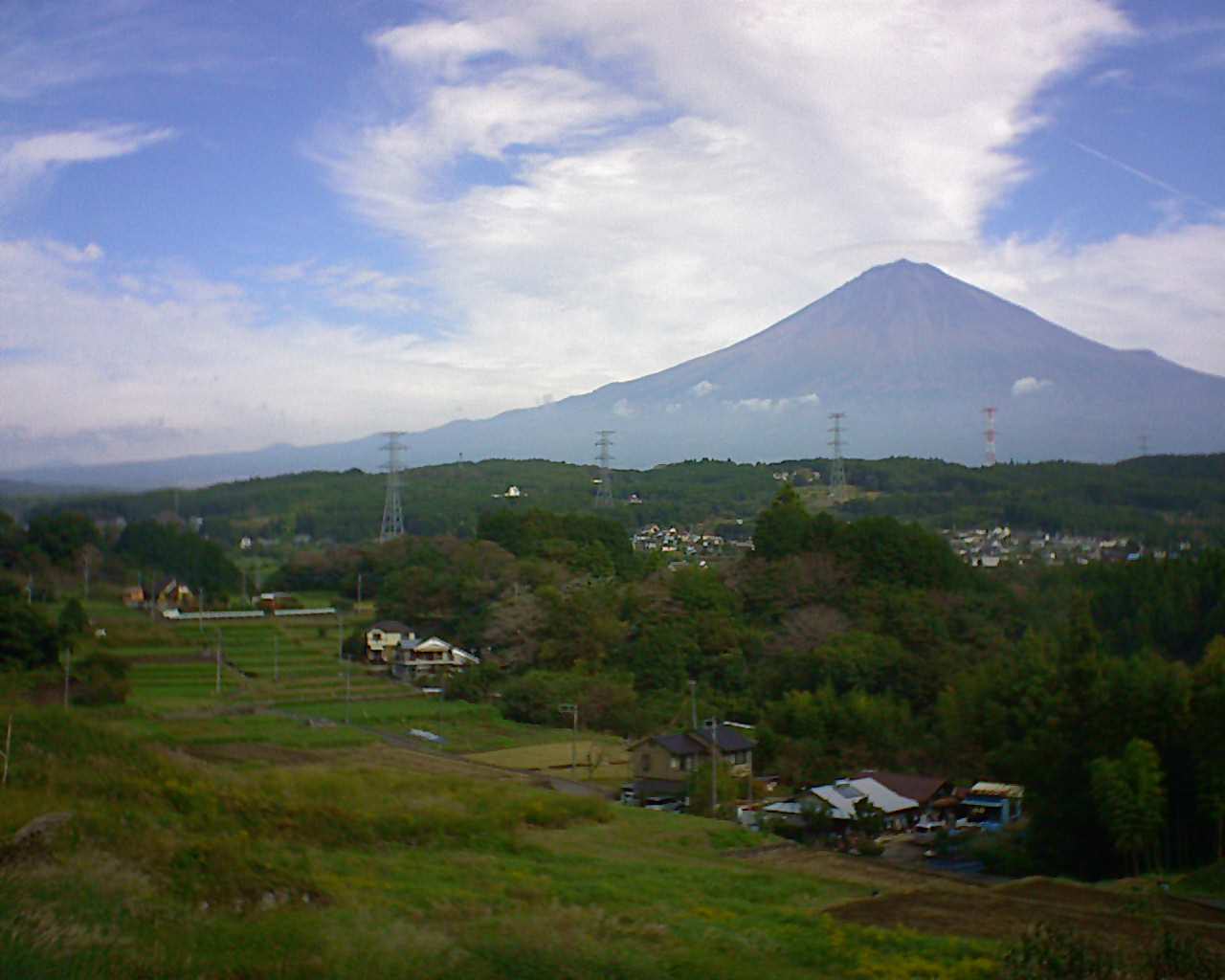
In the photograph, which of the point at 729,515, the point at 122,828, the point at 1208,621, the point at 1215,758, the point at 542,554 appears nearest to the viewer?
the point at 122,828

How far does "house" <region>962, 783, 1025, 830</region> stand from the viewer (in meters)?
15.9

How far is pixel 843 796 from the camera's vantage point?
50.2 feet

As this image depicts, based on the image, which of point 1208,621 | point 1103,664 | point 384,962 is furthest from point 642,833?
point 1208,621

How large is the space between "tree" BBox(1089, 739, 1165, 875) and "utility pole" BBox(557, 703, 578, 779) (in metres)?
8.06

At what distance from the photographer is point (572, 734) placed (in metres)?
21.4

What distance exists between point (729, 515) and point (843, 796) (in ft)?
105

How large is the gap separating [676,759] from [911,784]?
350 centimetres

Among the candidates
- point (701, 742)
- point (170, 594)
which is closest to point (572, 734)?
point (701, 742)

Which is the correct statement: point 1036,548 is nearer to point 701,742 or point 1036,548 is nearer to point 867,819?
point 701,742

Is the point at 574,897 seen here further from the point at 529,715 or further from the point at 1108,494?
the point at 1108,494

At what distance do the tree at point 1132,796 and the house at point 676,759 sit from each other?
5.97 metres

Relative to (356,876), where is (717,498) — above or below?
above

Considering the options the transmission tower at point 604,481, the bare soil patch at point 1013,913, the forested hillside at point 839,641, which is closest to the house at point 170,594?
the forested hillside at point 839,641

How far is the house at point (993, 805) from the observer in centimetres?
1592
